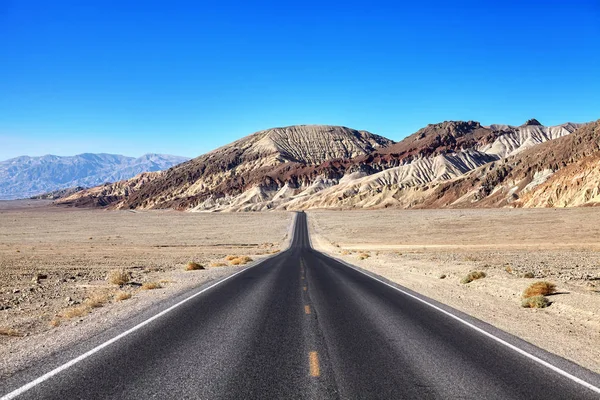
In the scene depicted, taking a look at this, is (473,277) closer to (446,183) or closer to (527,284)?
(527,284)

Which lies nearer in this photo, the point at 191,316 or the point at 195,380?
the point at 195,380

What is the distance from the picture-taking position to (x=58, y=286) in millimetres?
19062

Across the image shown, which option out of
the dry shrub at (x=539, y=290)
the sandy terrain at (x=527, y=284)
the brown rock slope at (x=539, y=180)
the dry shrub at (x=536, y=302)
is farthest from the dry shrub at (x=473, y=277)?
the brown rock slope at (x=539, y=180)

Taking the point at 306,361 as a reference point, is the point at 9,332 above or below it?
below

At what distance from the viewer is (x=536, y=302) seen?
13.6 meters

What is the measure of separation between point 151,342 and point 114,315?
3.75 meters

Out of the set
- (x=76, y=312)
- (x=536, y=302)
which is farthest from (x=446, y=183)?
(x=76, y=312)

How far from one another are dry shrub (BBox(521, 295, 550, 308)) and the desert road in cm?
292

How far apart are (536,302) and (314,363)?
9.22 metres

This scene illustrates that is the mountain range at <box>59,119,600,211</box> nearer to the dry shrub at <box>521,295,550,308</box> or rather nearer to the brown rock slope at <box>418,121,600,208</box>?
the brown rock slope at <box>418,121,600,208</box>

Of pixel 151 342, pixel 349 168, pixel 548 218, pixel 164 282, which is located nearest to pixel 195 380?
pixel 151 342

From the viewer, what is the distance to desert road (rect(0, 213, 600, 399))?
6270mm

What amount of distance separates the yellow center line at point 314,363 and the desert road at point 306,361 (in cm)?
2

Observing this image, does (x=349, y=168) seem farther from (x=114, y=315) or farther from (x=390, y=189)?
(x=114, y=315)
